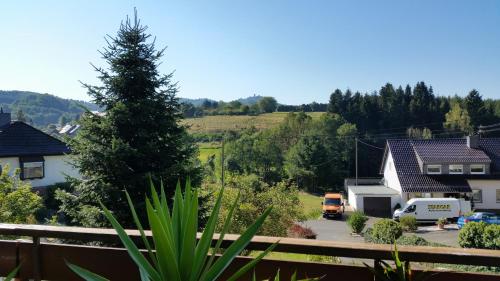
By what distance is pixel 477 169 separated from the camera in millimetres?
34562

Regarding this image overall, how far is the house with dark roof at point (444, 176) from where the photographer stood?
33.3 m

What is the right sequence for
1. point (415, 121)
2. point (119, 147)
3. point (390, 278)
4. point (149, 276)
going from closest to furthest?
point (149, 276), point (390, 278), point (119, 147), point (415, 121)

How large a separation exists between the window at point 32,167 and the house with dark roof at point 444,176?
24163 mm

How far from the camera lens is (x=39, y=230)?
8.26 ft

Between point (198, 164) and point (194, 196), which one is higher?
point (194, 196)

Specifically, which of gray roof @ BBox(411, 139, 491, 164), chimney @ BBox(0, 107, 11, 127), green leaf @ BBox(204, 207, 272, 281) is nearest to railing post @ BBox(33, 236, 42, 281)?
green leaf @ BBox(204, 207, 272, 281)

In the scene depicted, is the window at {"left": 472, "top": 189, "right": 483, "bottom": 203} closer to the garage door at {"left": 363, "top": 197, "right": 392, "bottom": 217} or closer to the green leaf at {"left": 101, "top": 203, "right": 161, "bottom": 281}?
the garage door at {"left": 363, "top": 197, "right": 392, "bottom": 217}

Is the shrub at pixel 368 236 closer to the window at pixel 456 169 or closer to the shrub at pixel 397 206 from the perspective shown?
the shrub at pixel 397 206

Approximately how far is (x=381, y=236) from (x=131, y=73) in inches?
572

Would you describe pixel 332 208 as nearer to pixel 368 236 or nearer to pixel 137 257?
pixel 368 236

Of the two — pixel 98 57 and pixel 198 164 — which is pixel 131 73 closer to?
pixel 98 57

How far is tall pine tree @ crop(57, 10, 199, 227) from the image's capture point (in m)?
9.51

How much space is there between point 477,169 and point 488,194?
2206 mm

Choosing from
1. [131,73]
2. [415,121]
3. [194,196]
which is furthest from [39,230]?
[415,121]
